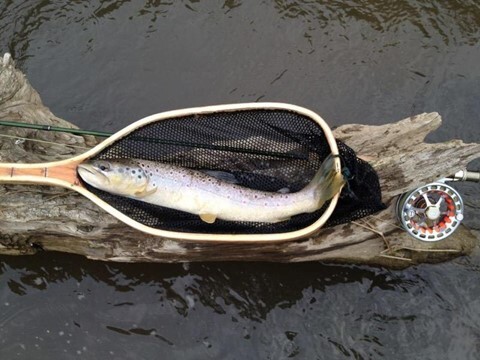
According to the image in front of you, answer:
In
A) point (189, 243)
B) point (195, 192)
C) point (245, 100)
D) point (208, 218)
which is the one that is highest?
point (195, 192)

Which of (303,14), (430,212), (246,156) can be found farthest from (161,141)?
(303,14)

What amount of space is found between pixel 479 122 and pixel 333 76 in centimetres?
156

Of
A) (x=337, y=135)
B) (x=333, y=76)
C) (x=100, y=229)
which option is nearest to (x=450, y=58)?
(x=333, y=76)

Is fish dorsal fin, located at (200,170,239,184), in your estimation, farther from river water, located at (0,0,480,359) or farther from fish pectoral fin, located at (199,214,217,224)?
river water, located at (0,0,480,359)

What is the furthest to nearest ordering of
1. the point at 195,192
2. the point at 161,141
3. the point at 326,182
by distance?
the point at 161,141
the point at 195,192
the point at 326,182

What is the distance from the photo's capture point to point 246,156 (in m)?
4.09

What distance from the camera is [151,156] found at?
4051 mm

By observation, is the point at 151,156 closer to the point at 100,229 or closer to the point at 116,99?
the point at 100,229

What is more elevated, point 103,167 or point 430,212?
point 103,167

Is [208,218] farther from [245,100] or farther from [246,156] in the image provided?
[245,100]

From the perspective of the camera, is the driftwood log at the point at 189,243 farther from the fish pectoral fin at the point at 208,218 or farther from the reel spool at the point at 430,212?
the fish pectoral fin at the point at 208,218

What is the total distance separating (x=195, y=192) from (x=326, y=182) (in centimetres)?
90

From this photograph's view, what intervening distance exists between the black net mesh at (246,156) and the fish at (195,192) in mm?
96

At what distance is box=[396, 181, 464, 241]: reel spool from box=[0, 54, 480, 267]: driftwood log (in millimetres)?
89
